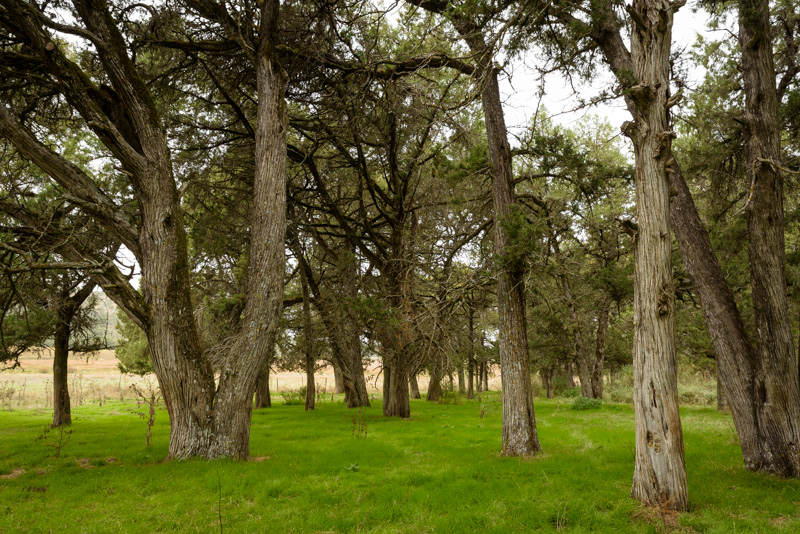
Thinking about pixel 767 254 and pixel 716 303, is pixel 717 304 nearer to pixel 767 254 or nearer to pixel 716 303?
pixel 716 303

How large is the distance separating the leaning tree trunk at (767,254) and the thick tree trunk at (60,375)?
17.2m

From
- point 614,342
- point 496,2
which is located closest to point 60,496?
point 496,2

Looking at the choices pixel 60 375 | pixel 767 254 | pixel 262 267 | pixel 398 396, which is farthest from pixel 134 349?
pixel 767 254

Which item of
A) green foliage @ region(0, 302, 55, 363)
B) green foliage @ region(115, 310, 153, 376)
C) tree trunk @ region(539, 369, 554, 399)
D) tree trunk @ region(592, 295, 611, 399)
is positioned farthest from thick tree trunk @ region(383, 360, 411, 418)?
tree trunk @ region(539, 369, 554, 399)

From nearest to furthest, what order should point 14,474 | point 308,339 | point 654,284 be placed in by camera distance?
point 654,284 < point 14,474 < point 308,339

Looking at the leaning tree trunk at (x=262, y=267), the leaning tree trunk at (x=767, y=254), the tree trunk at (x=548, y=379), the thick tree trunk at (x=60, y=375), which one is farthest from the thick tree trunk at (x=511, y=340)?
the tree trunk at (x=548, y=379)

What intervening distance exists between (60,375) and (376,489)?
12.8 meters

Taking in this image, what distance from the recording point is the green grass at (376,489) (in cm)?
482

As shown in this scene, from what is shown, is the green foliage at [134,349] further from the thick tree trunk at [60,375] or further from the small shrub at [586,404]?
the small shrub at [586,404]

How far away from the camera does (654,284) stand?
5340 mm

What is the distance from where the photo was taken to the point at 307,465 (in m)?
7.65

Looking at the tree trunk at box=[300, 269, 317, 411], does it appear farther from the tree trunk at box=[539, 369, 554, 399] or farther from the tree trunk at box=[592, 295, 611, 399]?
the tree trunk at box=[539, 369, 554, 399]

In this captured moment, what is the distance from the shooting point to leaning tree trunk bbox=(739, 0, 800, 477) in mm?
6418

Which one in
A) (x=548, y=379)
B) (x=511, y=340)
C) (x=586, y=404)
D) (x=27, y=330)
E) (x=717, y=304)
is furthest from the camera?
(x=548, y=379)
